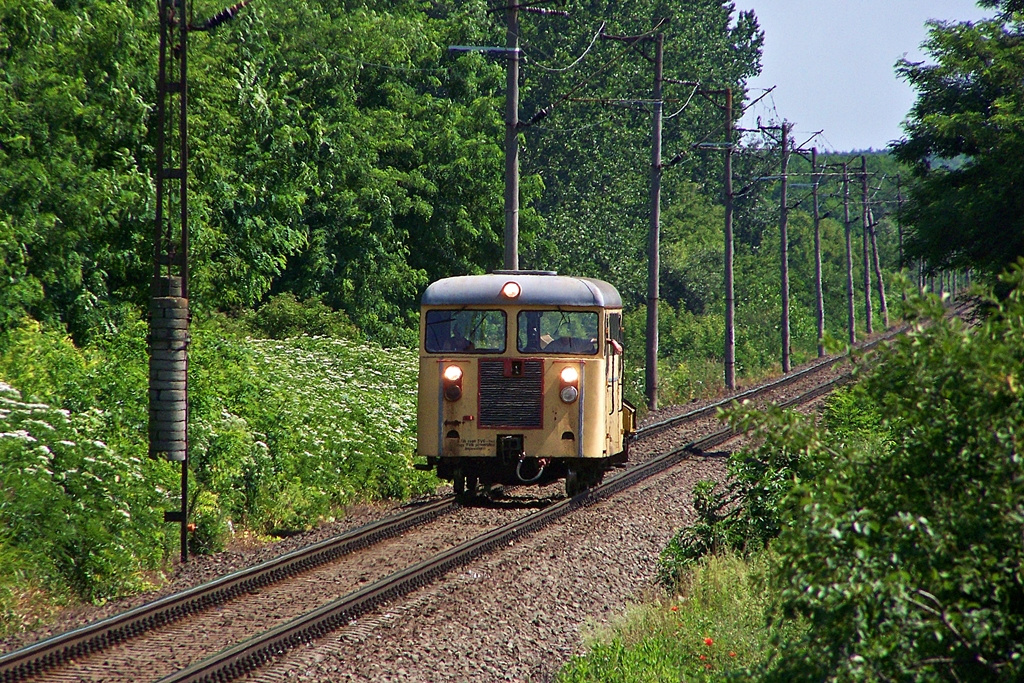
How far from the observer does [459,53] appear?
31.9m

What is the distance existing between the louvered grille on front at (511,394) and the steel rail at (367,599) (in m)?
1.31

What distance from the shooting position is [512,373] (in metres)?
13.1

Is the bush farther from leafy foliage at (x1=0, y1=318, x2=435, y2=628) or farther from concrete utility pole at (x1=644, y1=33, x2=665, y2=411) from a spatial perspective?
concrete utility pole at (x1=644, y1=33, x2=665, y2=411)

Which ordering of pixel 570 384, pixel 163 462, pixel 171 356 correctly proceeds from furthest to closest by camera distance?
pixel 570 384 → pixel 171 356 → pixel 163 462

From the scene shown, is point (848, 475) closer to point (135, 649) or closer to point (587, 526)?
point (135, 649)

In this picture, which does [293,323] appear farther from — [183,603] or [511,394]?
[183,603]

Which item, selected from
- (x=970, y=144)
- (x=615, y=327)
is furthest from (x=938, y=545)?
(x=970, y=144)

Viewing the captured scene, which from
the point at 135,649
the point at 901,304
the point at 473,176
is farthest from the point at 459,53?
the point at 901,304

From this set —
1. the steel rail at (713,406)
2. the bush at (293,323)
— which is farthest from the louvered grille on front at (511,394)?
the bush at (293,323)

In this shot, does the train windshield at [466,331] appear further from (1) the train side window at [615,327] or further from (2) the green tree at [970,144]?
(2) the green tree at [970,144]

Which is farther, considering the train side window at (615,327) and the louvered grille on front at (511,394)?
the train side window at (615,327)

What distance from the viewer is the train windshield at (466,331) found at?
43.3ft

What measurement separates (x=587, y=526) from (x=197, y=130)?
10.2m

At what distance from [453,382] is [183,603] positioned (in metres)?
4.51
